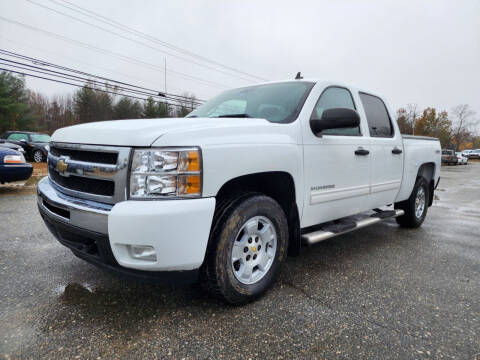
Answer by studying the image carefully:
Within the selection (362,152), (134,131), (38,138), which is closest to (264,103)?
(362,152)

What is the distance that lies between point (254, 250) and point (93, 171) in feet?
4.22

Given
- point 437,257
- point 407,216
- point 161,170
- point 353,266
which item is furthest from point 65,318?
point 407,216

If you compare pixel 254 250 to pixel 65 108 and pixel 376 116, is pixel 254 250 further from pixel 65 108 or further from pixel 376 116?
pixel 65 108

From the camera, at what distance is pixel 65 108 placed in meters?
44.7

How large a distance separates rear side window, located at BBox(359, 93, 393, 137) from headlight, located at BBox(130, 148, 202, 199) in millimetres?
2581

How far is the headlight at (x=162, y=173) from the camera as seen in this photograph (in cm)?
195

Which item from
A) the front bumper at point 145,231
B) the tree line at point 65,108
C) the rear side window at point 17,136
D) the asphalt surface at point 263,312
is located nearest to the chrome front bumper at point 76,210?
the front bumper at point 145,231

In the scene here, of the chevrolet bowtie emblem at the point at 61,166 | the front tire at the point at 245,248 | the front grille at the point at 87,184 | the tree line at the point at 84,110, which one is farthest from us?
the tree line at the point at 84,110

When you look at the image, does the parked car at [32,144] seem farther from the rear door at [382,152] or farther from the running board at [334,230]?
the running board at [334,230]

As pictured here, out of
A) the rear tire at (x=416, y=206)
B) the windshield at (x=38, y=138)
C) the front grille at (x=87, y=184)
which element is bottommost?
the rear tire at (x=416, y=206)

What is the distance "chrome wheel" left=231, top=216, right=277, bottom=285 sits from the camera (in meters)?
2.38

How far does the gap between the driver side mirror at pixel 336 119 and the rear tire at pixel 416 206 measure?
102 inches

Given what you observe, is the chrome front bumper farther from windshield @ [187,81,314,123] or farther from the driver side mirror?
the driver side mirror

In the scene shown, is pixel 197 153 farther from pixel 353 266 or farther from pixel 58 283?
pixel 353 266
